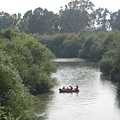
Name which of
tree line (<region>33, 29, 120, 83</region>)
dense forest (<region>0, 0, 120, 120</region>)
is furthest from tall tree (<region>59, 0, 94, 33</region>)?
tree line (<region>33, 29, 120, 83</region>)

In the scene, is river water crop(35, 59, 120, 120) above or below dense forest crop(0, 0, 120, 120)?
below

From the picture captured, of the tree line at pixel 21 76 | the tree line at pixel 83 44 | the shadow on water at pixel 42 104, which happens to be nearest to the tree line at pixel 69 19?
the tree line at pixel 83 44

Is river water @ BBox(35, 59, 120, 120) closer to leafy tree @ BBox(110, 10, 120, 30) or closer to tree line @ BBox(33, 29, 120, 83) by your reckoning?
tree line @ BBox(33, 29, 120, 83)

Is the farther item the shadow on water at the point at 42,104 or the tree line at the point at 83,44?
the tree line at the point at 83,44

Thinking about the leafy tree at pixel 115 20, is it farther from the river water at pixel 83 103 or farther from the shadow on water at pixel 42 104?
the shadow on water at pixel 42 104

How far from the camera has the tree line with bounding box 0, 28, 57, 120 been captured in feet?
75.2

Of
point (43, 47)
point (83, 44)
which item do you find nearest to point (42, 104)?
point (43, 47)

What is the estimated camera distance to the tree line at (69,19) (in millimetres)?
124894

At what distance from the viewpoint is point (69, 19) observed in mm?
128375

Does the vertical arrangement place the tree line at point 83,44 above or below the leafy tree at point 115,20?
below

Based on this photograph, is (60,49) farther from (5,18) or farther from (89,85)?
(89,85)

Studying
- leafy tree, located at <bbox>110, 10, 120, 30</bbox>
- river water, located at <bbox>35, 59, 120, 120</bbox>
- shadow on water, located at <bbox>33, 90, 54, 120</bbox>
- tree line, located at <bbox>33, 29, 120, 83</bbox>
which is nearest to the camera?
river water, located at <bbox>35, 59, 120, 120</bbox>

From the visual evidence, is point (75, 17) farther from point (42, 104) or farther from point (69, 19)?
point (42, 104)

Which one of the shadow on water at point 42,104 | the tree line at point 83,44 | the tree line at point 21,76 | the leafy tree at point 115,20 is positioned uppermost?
the leafy tree at point 115,20
